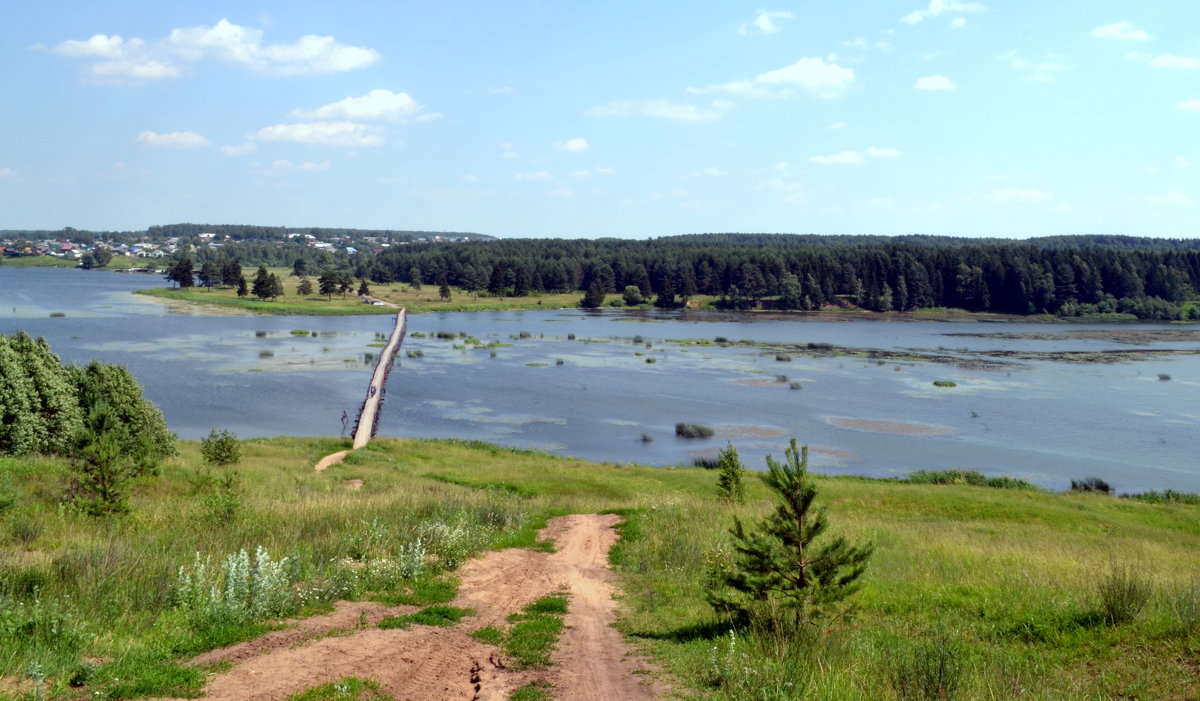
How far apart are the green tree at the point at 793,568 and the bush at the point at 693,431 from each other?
4134 cm

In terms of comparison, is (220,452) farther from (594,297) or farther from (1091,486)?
(594,297)

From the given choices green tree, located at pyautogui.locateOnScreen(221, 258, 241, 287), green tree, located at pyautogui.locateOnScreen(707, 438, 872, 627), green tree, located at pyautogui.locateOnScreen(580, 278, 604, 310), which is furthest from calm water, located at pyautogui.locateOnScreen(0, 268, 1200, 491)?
green tree, located at pyautogui.locateOnScreen(580, 278, 604, 310)

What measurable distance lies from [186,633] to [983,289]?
533ft

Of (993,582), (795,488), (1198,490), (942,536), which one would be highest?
(795,488)

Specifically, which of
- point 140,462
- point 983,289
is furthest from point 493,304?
→ point 140,462

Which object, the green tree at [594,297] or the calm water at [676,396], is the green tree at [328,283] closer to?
the calm water at [676,396]

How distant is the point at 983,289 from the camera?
15200cm

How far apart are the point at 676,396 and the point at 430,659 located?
57522 mm

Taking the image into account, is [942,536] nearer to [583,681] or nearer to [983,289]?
[583,681]

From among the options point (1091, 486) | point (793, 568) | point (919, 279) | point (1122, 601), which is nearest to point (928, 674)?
point (793, 568)

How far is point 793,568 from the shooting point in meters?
10.1

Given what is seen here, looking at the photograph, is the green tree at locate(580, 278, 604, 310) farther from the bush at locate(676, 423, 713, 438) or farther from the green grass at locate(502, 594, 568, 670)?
the green grass at locate(502, 594, 568, 670)

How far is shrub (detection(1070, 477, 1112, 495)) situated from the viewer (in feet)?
132

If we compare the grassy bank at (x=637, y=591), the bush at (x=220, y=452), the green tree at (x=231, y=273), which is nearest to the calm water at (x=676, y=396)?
the bush at (x=220, y=452)
